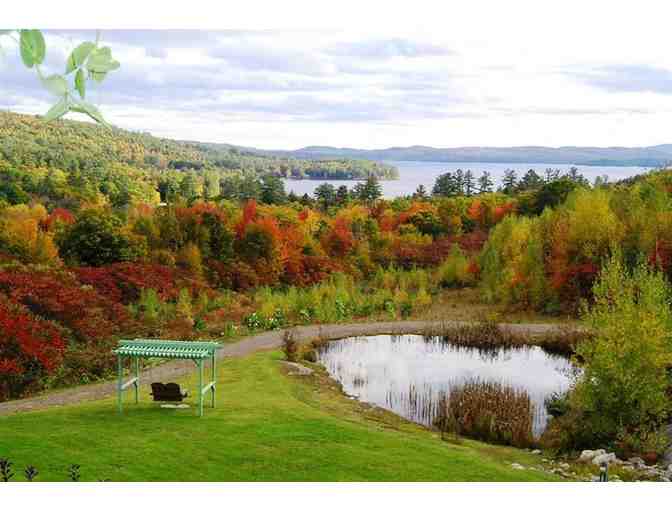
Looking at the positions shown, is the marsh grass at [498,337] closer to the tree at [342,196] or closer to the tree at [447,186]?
the tree at [342,196]

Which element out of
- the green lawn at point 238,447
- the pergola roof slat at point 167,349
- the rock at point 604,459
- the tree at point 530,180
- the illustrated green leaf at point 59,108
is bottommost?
the rock at point 604,459

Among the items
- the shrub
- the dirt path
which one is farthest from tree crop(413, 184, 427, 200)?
the shrub

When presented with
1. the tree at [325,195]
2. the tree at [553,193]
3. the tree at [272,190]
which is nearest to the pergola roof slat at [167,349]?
the tree at [272,190]

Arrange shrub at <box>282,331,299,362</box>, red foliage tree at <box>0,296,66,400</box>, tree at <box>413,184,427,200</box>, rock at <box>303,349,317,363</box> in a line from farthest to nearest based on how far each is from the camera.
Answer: tree at <box>413,184,427,200</box>
rock at <box>303,349,317,363</box>
shrub at <box>282,331,299,362</box>
red foliage tree at <box>0,296,66,400</box>

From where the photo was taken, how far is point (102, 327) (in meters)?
10.8

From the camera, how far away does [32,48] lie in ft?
4.02

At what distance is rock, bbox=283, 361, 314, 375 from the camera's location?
35.1ft

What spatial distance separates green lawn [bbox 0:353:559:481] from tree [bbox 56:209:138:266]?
7160mm

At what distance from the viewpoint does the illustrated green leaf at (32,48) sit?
1223mm

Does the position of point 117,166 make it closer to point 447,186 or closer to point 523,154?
Answer: point 523,154

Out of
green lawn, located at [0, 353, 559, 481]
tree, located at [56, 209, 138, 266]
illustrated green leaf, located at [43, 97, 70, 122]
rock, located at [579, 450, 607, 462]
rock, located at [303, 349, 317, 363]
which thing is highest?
illustrated green leaf, located at [43, 97, 70, 122]

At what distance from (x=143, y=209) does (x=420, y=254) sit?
315 inches

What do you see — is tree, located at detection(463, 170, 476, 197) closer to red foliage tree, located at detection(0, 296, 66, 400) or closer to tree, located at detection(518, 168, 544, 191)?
tree, located at detection(518, 168, 544, 191)

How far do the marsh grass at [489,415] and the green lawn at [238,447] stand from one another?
53cm
